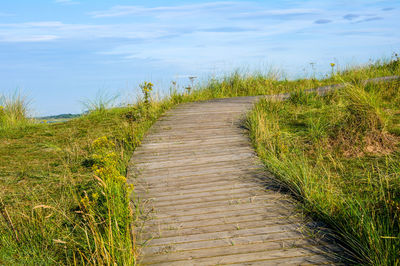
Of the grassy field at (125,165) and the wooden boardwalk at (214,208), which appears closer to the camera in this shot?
the wooden boardwalk at (214,208)

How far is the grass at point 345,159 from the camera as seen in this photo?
10.6 feet

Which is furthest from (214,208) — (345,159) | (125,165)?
(345,159)

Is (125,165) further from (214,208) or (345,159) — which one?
(345,159)

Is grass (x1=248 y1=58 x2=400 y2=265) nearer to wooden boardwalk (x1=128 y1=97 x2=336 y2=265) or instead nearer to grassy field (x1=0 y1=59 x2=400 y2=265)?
grassy field (x1=0 y1=59 x2=400 y2=265)

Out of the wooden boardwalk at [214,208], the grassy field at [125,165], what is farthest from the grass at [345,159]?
the wooden boardwalk at [214,208]

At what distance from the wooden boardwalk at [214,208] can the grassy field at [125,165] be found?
0.23 metres

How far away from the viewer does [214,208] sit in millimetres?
3934

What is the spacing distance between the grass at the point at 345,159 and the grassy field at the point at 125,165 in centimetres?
2

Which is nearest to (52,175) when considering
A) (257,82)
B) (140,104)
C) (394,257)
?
(140,104)

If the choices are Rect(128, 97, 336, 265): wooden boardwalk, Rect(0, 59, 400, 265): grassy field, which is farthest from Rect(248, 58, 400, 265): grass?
Rect(128, 97, 336, 265): wooden boardwalk

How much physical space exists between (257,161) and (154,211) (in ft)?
6.19

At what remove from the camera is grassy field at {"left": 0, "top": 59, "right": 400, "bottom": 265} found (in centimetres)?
331

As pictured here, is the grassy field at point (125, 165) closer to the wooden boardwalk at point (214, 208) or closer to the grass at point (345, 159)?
the grass at point (345, 159)

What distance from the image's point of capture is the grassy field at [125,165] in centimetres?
331
